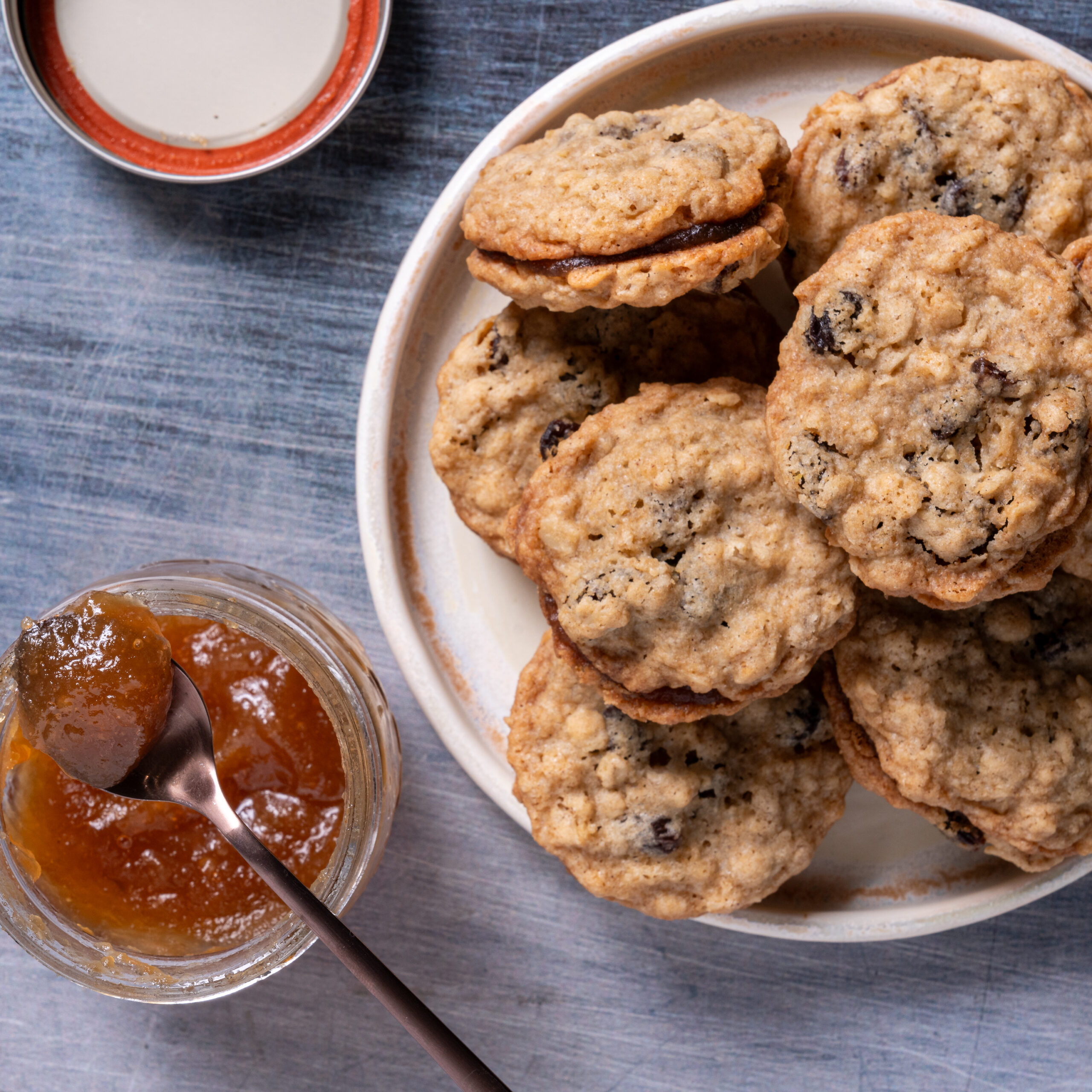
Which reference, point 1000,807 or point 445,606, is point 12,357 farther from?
point 1000,807

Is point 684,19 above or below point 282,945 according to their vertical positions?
above

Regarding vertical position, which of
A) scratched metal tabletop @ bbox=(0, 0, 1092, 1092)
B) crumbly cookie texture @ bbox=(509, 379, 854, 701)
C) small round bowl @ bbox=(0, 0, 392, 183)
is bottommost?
scratched metal tabletop @ bbox=(0, 0, 1092, 1092)

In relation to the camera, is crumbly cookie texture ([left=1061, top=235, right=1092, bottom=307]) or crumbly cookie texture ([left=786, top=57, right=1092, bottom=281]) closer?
crumbly cookie texture ([left=1061, top=235, right=1092, bottom=307])

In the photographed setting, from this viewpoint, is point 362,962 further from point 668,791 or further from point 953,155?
point 953,155

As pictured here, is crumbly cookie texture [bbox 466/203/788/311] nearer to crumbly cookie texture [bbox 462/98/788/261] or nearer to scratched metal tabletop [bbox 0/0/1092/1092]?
crumbly cookie texture [bbox 462/98/788/261]

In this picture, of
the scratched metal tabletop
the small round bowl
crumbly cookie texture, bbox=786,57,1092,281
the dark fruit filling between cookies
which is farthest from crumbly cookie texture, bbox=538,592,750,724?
the small round bowl

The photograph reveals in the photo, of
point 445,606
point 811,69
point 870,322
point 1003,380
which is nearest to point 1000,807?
point 1003,380

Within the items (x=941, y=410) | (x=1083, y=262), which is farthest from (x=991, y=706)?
(x=1083, y=262)
